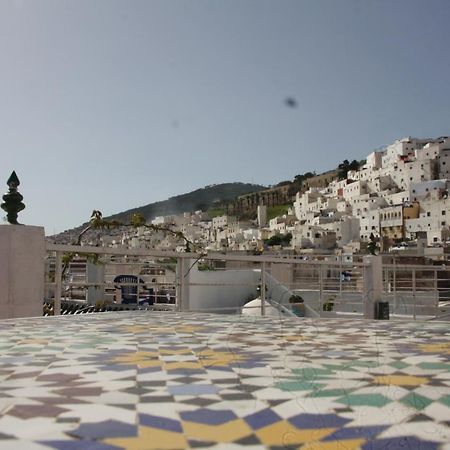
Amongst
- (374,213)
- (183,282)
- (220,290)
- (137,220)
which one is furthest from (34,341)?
(374,213)

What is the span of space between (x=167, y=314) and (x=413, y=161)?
273 ft

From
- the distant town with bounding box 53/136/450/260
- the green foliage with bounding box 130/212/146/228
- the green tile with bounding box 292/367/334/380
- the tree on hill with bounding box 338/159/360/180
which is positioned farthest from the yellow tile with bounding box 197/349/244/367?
the tree on hill with bounding box 338/159/360/180

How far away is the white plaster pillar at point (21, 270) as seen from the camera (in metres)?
4.86

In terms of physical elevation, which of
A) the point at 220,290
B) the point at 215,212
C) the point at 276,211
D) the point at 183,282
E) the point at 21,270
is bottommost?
the point at 220,290

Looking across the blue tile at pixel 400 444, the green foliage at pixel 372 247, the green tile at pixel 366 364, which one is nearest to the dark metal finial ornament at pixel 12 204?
the green tile at pixel 366 364

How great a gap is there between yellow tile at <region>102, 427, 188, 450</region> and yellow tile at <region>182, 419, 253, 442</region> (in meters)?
0.05

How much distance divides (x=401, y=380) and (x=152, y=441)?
4.09 ft

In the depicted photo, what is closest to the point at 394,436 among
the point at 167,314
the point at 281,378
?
the point at 281,378

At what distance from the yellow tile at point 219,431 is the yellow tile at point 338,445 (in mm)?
185

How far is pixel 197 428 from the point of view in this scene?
4.82 ft

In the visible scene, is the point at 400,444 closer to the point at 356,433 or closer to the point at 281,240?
the point at 356,433

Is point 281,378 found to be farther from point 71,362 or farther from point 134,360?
point 71,362

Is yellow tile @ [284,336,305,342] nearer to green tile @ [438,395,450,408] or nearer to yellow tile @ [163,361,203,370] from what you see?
yellow tile @ [163,361,203,370]

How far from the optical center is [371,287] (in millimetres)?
7684
